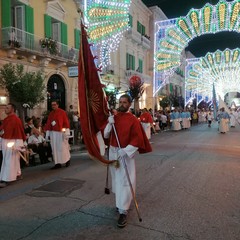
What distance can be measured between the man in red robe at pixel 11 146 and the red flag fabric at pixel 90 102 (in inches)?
102

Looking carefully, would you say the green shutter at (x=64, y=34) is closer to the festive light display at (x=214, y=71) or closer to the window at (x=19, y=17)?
the window at (x=19, y=17)

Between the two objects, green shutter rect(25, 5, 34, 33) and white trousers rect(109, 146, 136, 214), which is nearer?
white trousers rect(109, 146, 136, 214)

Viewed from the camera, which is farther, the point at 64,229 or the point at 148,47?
the point at 148,47

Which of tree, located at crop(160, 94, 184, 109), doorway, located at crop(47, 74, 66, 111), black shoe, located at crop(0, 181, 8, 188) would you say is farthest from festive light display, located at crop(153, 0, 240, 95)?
black shoe, located at crop(0, 181, 8, 188)

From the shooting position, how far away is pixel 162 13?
4000cm

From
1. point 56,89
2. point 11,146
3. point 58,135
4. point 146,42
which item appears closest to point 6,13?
point 56,89

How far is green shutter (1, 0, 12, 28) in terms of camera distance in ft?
52.1

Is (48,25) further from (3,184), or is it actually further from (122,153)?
(122,153)

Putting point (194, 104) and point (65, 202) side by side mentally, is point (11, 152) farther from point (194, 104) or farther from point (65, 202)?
point (194, 104)

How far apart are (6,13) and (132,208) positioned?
45.7 feet

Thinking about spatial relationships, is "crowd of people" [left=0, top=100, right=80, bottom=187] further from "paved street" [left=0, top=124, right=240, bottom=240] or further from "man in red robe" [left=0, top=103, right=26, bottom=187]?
"paved street" [left=0, top=124, right=240, bottom=240]

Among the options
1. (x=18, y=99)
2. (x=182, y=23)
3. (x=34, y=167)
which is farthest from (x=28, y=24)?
(x=34, y=167)

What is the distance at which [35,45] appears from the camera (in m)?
17.5

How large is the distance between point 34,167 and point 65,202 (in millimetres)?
3955
